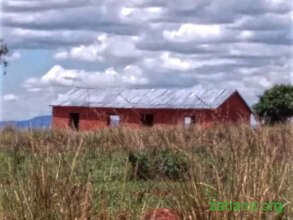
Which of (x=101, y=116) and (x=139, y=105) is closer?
(x=101, y=116)

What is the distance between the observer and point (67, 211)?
443cm

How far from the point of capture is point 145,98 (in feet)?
106

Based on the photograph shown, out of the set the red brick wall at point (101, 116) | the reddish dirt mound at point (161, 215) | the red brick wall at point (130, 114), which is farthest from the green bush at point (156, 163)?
the red brick wall at point (130, 114)

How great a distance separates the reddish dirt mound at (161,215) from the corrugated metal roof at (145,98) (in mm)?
22498

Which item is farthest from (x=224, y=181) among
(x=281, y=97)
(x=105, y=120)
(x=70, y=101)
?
(x=281, y=97)

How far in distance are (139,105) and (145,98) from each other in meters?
1.01

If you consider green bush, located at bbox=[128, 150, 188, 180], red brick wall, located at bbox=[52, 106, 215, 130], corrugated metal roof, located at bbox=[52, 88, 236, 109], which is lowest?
green bush, located at bbox=[128, 150, 188, 180]

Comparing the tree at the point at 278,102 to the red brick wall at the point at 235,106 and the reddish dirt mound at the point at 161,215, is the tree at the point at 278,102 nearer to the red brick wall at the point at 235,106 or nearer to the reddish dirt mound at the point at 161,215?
the red brick wall at the point at 235,106

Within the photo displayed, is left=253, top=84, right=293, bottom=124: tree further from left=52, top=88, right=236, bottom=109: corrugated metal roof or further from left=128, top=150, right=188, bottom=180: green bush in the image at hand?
left=128, top=150, right=188, bottom=180: green bush

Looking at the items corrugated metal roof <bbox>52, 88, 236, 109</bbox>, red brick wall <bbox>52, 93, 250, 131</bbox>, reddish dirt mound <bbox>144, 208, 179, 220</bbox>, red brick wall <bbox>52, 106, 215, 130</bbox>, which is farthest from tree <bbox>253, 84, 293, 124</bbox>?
reddish dirt mound <bbox>144, 208, 179, 220</bbox>

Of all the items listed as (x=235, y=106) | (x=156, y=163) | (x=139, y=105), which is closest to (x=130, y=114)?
(x=139, y=105)

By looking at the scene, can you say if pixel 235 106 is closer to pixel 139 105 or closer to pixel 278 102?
pixel 139 105

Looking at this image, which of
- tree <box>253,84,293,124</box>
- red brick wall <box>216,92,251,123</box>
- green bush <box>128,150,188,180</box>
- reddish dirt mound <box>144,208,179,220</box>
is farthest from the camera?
tree <box>253,84,293,124</box>

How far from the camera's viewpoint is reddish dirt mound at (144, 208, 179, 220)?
4594 millimetres
